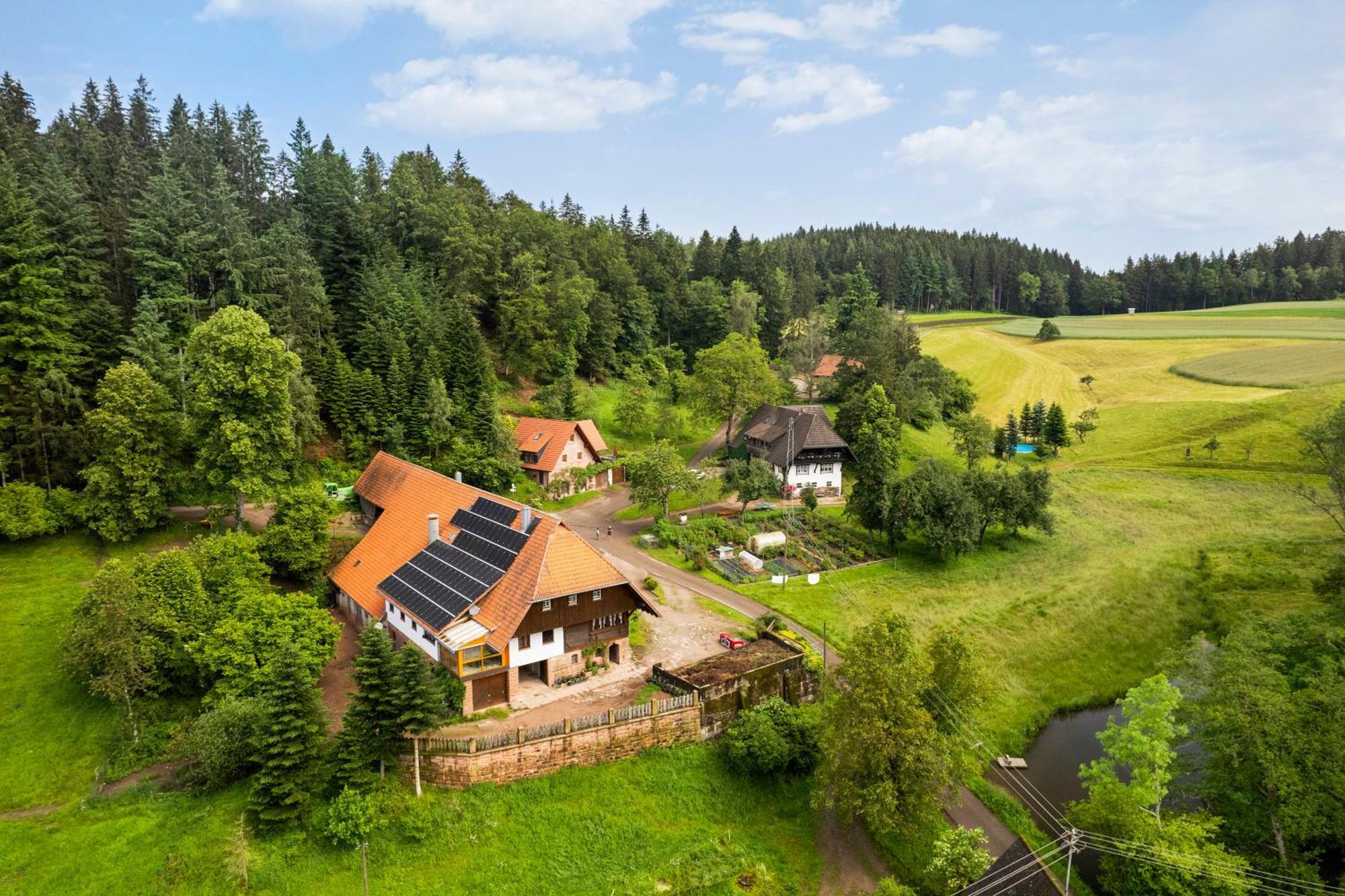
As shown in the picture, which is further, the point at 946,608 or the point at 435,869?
the point at 946,608

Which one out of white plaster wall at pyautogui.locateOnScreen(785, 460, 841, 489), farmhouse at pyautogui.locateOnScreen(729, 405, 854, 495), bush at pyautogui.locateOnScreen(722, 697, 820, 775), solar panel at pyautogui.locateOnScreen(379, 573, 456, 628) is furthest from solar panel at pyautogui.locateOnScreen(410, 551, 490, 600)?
white plaster wall at pyautogui.locateOnScreen(785, 460, 841, 489)

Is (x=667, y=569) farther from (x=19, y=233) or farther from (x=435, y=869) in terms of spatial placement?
(x=19, y=233)

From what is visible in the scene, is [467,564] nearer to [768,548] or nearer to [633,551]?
[633,551]

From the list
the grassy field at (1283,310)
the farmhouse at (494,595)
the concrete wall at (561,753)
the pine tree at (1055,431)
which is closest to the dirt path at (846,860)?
the concrete wall at (561,753)

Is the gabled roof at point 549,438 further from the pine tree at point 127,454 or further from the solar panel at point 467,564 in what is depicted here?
the pine tree at point 127,454

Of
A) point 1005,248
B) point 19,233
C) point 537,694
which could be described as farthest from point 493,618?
point 1005,248

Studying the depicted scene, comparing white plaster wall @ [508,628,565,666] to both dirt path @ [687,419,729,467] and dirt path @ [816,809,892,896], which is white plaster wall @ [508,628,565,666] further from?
dirt path @ [687,419,729,467]
